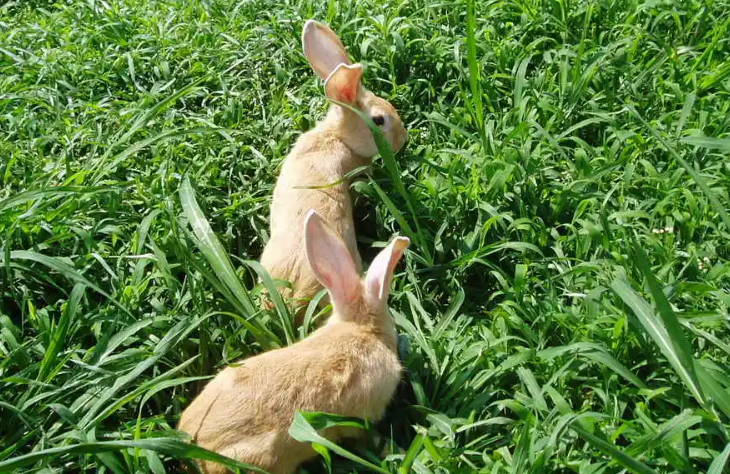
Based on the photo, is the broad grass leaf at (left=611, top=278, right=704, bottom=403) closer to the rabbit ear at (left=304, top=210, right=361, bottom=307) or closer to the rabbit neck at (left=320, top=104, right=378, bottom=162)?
the rabbit ear at (left=304, top=210, right=361, bottom=307)

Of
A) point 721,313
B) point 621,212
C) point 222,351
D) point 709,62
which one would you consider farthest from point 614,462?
point 709,62

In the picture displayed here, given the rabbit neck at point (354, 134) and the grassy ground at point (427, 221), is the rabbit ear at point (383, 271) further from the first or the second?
the rabbit neck at point (354, 134)

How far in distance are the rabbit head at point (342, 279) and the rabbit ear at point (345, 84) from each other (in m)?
1.11

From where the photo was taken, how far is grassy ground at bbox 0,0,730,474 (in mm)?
Result: 2922

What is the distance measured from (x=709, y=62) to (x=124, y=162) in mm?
3243

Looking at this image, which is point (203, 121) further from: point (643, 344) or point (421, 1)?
point (643, 344)

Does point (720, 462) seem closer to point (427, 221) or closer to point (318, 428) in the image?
point (318, 428)

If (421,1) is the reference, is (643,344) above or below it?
below

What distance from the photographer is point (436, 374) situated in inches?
130

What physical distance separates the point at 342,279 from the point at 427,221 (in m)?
0.86

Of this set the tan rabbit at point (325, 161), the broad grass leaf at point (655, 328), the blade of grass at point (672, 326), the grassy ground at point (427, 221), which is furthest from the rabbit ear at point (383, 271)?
the blade of grass at point (672, 326)

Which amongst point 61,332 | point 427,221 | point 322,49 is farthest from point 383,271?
point 322,49

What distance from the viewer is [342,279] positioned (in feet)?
11.0

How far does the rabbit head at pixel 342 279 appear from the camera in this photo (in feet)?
10.9
